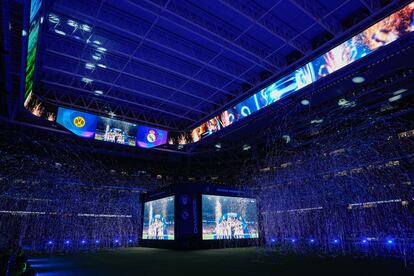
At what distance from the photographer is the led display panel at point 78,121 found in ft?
67.4

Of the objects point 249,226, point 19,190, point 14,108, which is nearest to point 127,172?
point 19,190

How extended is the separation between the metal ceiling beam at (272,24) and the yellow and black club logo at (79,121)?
51.9 feet

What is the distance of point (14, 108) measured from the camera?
18.4 meters

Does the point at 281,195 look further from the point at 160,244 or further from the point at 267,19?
the point at 267,19

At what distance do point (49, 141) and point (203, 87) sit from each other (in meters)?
15.9

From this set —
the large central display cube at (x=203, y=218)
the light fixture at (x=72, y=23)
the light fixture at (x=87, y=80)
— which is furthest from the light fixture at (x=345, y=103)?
the light fixture at (x=87, y=80)

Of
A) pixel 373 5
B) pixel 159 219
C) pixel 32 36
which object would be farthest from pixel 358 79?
pixel 32 36

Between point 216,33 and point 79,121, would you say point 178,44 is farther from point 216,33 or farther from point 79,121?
point 79,121

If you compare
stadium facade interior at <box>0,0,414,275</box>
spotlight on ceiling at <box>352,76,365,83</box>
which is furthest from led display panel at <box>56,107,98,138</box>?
spotlight on ceiling at <box>352,76,365,83</box>

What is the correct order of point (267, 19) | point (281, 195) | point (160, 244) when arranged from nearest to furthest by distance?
point (267, 19), point (160, 244), point (281, 195)

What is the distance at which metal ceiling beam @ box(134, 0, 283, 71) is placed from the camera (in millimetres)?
13039

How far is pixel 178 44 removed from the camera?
51.8 ft

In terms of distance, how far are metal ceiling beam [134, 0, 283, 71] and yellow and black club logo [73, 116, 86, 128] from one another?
12.7 meters

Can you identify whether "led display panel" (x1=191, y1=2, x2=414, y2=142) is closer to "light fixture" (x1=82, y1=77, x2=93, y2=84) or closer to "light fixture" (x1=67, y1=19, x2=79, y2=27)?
"light fixture" (x1=82, y1=77, x2=93, y2=84)
